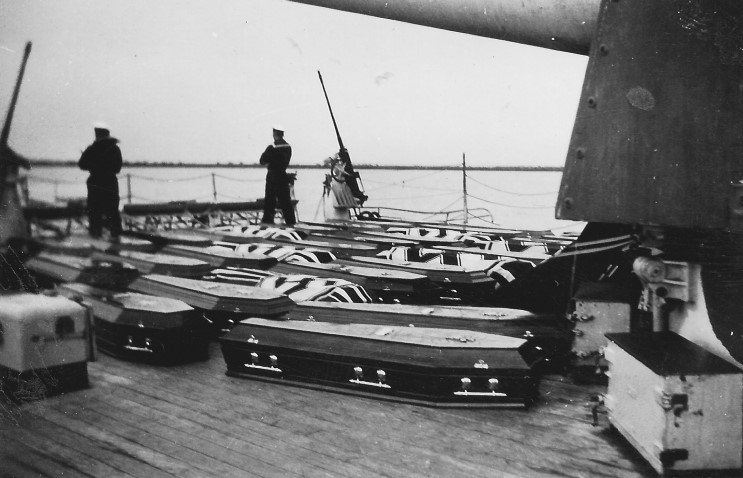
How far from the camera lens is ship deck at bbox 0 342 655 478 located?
2.19 metres

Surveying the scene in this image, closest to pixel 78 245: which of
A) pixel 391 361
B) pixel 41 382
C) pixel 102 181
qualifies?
pixel 102 181

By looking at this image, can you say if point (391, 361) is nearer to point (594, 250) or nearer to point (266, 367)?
point (266, 367)

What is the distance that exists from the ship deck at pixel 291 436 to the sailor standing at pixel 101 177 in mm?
1796

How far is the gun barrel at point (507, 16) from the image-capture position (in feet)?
7.70

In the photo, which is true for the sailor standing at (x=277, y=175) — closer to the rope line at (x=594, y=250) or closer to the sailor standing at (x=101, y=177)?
the sailor standing at (x=101, y=177)

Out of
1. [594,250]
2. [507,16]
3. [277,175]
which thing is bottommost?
[594,250]

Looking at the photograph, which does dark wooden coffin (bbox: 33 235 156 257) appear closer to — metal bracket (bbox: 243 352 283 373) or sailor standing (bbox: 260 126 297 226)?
metal bracket (bbox: 243 352 283 373)

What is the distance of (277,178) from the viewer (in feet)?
28.8

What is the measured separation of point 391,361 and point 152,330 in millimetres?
1580

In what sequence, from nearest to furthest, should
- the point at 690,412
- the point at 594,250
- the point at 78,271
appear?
the point at 690,412 → the point at 594,250 → the point at 78,271

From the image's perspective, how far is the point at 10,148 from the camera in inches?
95.7

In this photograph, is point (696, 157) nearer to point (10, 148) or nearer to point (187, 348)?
point (10, 148)

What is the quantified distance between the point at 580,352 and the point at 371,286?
5.98 feet

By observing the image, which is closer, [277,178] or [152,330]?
[152,330]
